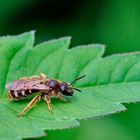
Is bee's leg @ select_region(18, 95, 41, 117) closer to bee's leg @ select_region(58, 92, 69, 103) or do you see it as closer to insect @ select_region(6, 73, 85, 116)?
insect @ select_region(6, 73, 85, 116)

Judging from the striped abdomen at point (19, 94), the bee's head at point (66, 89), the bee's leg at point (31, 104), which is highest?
the bee's head at point (66, 89)

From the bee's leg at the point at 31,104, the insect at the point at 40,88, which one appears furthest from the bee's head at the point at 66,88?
the bee's leg at the point at 31,104

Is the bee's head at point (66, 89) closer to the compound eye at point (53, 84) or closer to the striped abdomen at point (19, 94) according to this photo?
the compound eye at point (53, 84)

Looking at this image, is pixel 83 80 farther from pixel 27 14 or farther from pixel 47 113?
A: pixel 27 14

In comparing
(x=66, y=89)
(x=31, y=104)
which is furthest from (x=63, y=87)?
(x=31, y=104)

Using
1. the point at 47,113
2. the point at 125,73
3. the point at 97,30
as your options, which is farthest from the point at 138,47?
the point at 47,113
